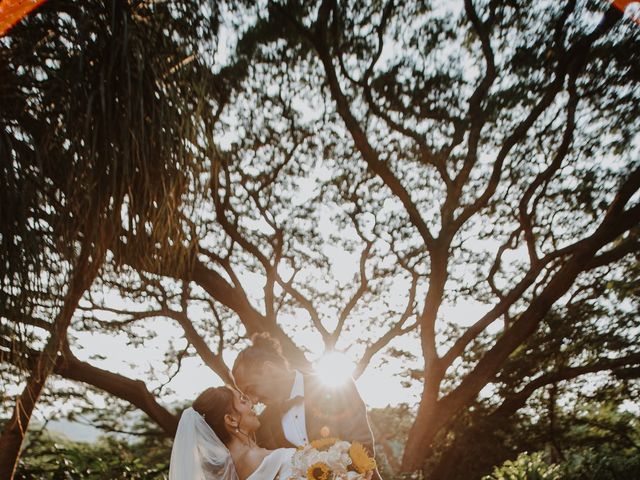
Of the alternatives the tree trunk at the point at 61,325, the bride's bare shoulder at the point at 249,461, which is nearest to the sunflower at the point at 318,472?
the bride's bare shoulder at the point at 249,461

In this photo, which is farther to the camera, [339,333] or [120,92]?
[339,333]

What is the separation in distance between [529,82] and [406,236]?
12.6ft

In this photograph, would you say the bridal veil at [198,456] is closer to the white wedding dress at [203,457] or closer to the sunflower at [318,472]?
the white wedding dress at [203,457]

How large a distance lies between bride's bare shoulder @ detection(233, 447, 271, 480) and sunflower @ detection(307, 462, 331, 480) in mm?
912

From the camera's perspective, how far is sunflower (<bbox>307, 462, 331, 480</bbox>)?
2.74 m

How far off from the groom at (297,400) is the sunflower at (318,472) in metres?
0.70

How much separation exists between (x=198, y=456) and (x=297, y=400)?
71cm

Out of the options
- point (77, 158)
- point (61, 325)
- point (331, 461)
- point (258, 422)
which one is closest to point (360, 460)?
point (331, 461)

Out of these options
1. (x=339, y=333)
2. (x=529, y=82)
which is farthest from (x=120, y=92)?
(x=339, y=333)

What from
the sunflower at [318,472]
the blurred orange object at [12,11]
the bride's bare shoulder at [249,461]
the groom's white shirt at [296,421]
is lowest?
the sunflower at [318,472]

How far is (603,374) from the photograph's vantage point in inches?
439

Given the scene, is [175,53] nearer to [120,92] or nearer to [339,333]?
[120,92]

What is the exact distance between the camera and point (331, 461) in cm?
276

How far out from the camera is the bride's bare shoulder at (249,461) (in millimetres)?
3600
